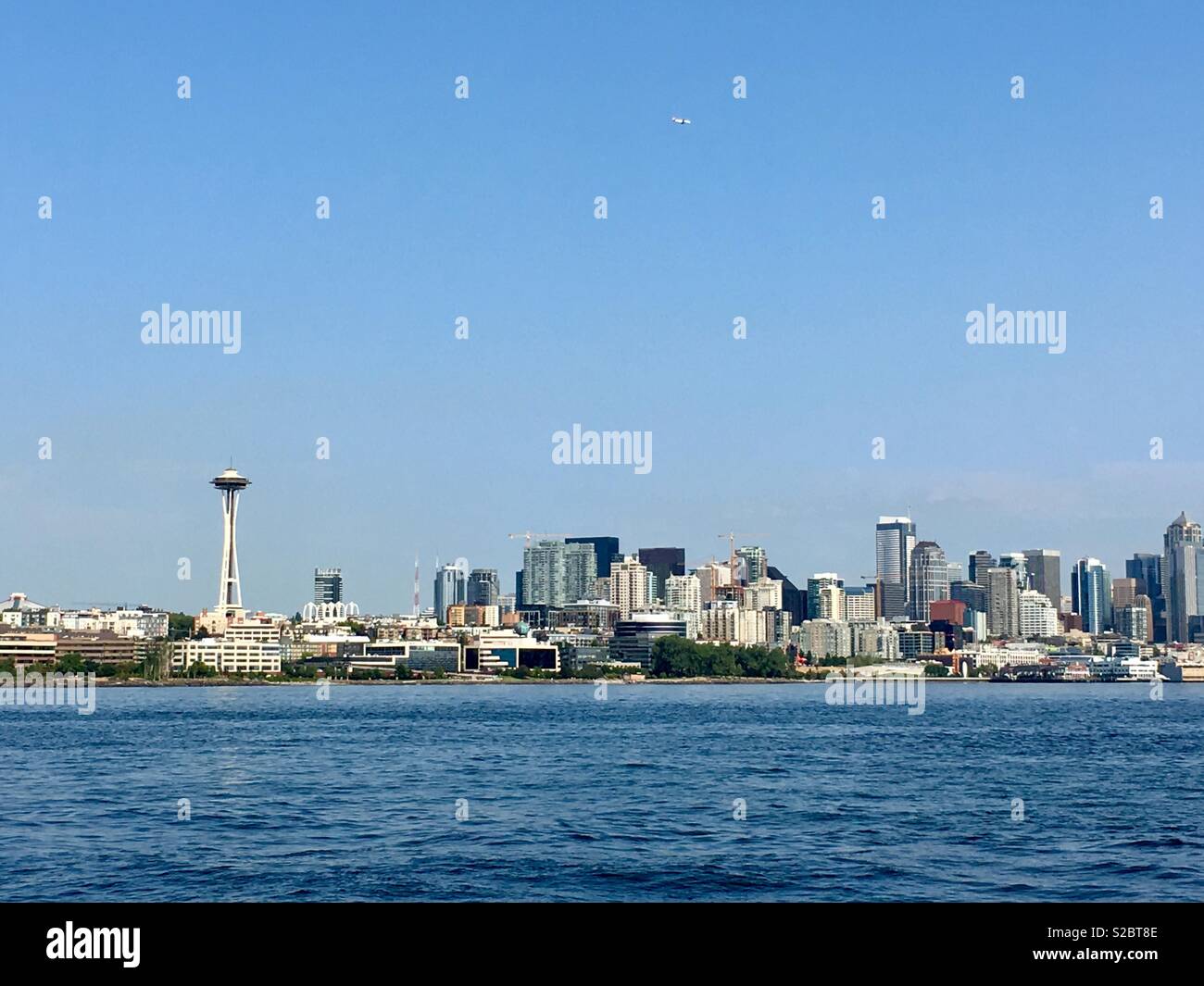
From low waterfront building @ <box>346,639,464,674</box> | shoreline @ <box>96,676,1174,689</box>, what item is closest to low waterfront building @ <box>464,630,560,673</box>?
low waterfront building @ <box>346,639,464,674</box>

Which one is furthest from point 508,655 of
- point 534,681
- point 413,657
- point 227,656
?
point 227,656

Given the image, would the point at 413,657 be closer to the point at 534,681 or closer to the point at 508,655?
the point at 508,655

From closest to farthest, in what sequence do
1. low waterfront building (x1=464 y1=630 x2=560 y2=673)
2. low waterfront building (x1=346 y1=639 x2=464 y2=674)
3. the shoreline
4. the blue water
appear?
the blue water
the shoreline
low waterfront building (x1=346 y1=639 x2=464 y2=674)
low waterfront building (x1=464 y1=630 x2=560 y2=673)

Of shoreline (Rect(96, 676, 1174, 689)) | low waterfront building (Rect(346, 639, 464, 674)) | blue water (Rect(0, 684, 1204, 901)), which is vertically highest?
blue water (Rect(0, 684, 1204, 901))

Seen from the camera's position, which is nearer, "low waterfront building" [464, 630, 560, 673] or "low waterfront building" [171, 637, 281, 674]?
"low waterfront building" [171, 637, 281, 674]

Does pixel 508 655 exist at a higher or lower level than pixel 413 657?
higher

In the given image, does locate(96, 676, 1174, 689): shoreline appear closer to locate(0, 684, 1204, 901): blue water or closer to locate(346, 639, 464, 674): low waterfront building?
locate(346, 639, 464, 674): low waterfront building

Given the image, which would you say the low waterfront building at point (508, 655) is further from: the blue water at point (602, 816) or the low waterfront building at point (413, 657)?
the blue water at point (602, 816)
